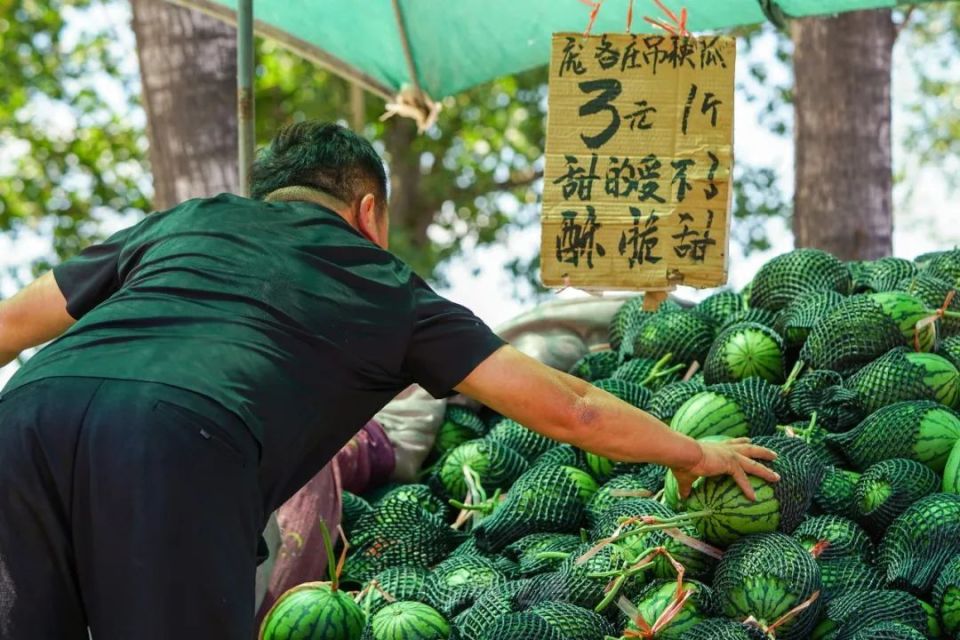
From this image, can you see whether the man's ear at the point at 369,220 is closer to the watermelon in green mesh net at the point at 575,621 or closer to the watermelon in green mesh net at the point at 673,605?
the watermelon in green mesh net at the point at 575,621

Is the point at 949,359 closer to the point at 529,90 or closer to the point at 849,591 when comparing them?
the point at 849,591

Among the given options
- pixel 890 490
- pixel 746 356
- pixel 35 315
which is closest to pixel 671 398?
pixel 746 356

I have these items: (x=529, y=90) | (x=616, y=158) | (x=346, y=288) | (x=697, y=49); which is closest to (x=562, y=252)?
(x=616, y=158)

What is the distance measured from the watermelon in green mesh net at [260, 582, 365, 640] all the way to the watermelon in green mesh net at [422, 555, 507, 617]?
257mm

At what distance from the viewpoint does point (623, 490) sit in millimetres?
4168

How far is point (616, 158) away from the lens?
4.14m

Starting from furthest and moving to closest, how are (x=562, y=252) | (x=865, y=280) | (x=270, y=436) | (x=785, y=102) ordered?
(x=785, y=102)
(x=865, y=280)
(x=562, y=252)
(x=270, y=436)

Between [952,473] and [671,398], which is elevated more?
[671,398]

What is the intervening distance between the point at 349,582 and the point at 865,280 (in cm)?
245

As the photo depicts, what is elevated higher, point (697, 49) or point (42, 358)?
point (697, 49)

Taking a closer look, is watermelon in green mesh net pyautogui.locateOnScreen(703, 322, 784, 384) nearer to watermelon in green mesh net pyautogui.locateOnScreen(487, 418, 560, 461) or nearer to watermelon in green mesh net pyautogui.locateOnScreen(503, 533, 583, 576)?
watermelon in green mesh net pyautogui.locateOnScreen(487, 418, 560, 461)

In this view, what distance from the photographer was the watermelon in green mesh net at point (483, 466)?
15.7 feet

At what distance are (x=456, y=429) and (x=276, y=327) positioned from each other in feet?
8.40

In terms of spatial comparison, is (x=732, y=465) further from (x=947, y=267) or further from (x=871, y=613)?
(x=947, y=267)
